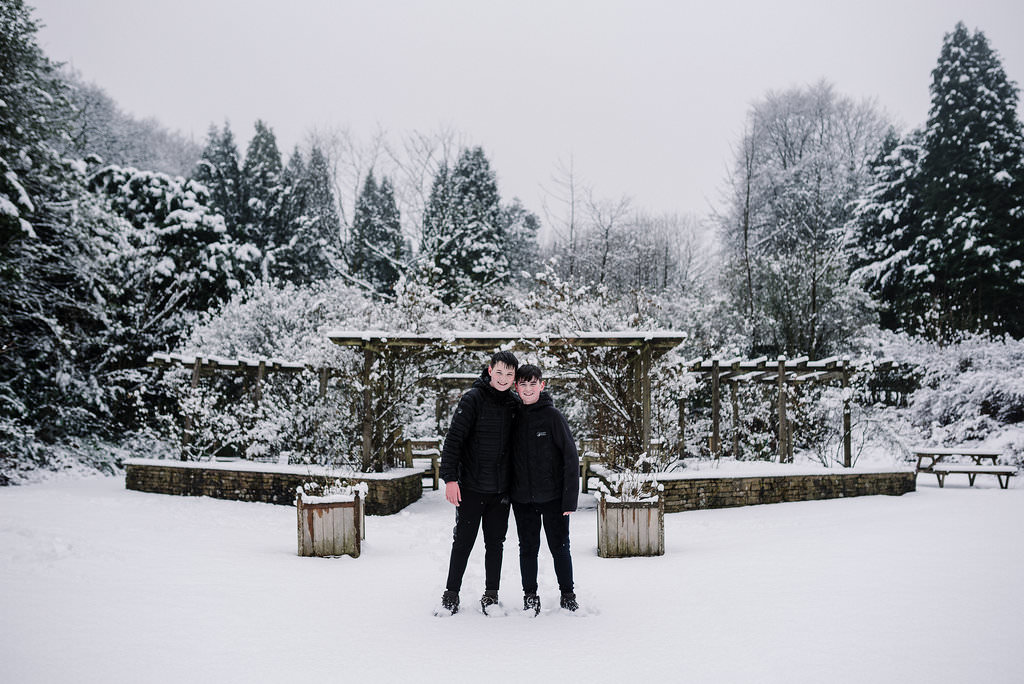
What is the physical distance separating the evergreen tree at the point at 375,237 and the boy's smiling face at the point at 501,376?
1745 cm

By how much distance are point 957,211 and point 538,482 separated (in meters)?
20.0

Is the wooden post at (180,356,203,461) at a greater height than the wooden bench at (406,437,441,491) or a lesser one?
greater

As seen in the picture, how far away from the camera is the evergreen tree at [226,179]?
90.2ft

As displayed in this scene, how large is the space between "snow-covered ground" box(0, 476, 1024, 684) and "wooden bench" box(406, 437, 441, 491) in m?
6.21

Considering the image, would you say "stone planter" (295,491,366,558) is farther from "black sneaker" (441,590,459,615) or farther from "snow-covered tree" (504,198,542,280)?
"snow-covered tree" (504,198,542,280)

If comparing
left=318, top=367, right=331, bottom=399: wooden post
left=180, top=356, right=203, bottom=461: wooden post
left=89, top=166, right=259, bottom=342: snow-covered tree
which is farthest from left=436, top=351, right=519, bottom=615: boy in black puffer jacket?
left=89, top=166, right=259, bottom=342: snow-covered tree

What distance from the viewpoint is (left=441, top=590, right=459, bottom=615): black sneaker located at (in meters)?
3.71

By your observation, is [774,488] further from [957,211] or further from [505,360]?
[957,211]

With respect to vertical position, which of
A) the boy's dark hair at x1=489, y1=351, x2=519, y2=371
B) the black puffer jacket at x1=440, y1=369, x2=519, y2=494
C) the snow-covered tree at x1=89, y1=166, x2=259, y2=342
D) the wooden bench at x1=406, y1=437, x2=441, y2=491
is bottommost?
the wooden bench at x1=406, y1=437, x2=441, y2=491

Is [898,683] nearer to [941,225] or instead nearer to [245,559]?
[245,559]

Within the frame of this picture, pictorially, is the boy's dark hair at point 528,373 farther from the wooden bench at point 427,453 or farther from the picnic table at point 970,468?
the picnic table at point 970,468

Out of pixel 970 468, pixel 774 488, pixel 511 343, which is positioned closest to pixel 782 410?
pixel 970 468

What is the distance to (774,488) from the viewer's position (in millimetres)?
9438

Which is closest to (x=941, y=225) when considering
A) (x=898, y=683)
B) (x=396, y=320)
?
(x=396, y=320)
